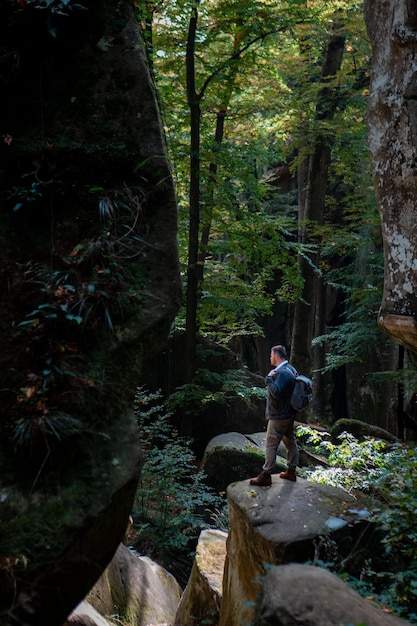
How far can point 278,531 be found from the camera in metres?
4.86

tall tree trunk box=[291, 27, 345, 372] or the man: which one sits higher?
tall tree trunk box=[291, 27, 345, 372]

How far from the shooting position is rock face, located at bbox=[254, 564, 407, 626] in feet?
8.27

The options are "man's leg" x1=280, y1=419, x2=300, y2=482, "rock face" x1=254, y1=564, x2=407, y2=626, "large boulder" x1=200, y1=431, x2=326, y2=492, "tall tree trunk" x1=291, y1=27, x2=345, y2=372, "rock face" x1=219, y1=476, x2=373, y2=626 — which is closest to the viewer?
"rock face" x1=254, y1=564, x2=407, y2=626

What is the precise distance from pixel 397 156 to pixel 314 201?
8.26 m

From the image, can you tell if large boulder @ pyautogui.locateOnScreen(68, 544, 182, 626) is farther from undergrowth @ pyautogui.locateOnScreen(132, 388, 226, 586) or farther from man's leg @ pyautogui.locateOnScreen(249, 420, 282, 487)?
man's leg @ pyautogui.locateOnScreen(249, 420, 282, 487)

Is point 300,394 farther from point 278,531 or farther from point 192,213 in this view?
point 192,213

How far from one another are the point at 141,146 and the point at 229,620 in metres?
4.93

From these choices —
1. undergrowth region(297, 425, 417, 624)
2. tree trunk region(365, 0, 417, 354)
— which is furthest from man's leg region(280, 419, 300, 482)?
tree trunk region(365, 0, 417, 354)

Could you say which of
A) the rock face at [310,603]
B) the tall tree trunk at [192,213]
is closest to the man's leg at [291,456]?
the rock face at [310,603]

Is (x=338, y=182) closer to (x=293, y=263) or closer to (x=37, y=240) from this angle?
(x=293, y=263)

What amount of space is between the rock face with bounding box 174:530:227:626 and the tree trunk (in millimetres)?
3880

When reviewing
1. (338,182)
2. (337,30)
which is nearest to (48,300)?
(337,30)

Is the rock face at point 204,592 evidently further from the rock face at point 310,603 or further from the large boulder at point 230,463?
the rock face at point 310,603

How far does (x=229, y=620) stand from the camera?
17.2ft
